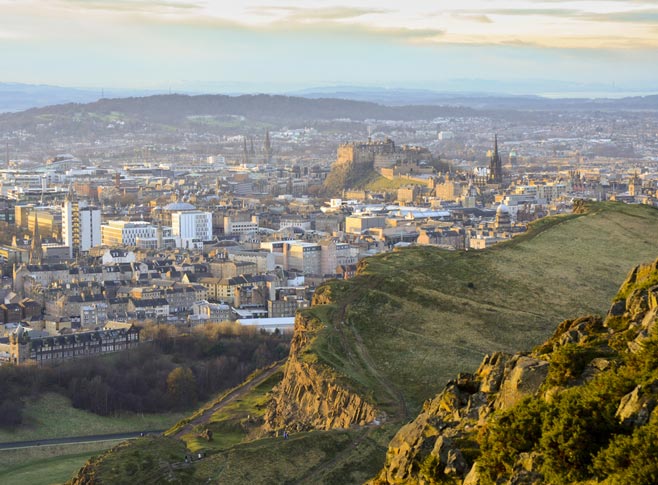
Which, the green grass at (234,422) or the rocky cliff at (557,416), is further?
the green grass at (234,422)

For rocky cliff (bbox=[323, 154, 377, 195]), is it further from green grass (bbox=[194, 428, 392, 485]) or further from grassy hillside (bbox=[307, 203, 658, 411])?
green grass (bbox=[194, 428, 392, 485])

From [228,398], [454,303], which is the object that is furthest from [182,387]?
[454,303]

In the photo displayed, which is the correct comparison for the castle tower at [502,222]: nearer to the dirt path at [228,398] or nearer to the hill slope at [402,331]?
the hill slope at [402,331]

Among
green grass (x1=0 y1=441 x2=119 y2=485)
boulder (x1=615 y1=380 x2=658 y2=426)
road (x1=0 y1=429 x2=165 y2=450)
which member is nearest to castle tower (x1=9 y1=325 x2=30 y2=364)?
road (x1=0 y1=429 x2=165 y2=450)

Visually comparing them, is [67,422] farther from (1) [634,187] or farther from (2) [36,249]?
(1) [634,187]

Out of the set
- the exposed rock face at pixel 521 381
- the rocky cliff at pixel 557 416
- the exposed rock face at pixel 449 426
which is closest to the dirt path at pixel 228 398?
the exposed rock face at pixel 449 426

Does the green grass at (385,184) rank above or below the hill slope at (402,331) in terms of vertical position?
below

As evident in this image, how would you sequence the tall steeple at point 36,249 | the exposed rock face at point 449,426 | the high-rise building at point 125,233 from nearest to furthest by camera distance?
the exposed rock face at point 449,426 < the tall steeple at point 36,249 < the high-rise building at point 125,233
